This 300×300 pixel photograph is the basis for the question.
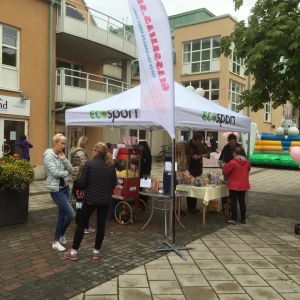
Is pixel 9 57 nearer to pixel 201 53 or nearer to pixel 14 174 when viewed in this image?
Answer: pixel 14 174

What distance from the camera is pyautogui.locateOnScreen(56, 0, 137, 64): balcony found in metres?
13.5

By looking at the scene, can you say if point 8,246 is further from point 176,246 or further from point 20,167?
point 176,246

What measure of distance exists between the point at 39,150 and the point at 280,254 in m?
10.1

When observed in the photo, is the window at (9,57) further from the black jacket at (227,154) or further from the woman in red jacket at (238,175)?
the woman in red jacket at (238,175)

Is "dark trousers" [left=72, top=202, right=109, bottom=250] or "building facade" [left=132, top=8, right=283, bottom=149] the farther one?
"building facade" [left=132, top=8, right=283, bottom=149]

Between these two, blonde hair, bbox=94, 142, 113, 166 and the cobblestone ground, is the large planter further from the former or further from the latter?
blonde hair, bbox=94, 142, 113, 166

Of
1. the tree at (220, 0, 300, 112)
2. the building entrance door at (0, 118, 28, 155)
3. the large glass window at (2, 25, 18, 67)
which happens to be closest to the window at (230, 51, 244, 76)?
the tree at (220, 0, 300, 112)

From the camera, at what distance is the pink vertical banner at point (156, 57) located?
471 cm

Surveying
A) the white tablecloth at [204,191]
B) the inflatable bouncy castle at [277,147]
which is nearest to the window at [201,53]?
the inflatable bouncy castle at [277,147]

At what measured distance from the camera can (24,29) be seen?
12258 mm

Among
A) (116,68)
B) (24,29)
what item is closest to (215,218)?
(24,29)

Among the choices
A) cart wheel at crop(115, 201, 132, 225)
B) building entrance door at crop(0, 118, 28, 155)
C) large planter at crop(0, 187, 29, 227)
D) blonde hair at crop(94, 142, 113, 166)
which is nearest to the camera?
blonde hair at crop(94, 142, 113, 166)

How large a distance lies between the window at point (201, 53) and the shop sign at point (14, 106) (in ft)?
48.9

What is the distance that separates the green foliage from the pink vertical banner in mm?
2756
